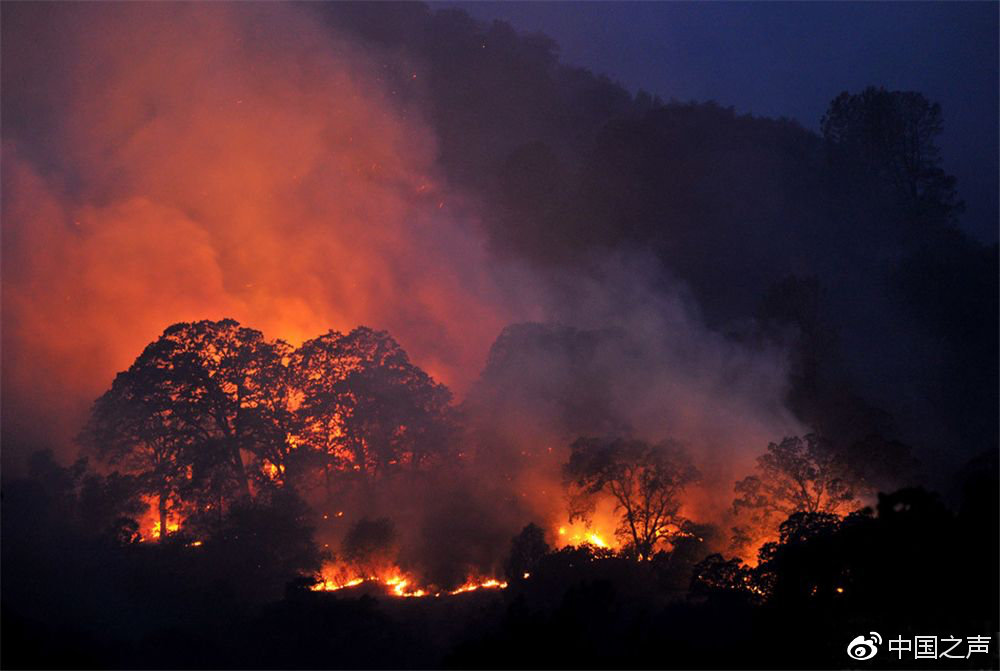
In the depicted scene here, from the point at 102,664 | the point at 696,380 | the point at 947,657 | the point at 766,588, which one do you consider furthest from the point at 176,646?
the point at 696,380

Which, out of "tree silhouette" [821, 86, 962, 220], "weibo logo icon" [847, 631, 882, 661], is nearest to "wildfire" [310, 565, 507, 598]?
"weibo logo icon" [847, 631, 882, 661]

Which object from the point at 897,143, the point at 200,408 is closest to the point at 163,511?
the point at 200,408

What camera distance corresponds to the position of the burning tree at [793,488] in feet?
A: 83.5

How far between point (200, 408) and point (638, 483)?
20610mm

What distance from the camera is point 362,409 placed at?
36.2m

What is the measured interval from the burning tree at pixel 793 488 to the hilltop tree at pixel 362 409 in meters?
15.5

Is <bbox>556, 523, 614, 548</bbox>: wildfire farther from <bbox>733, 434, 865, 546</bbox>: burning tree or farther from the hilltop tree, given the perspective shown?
the hilltop tree

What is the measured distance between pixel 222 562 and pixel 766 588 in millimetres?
18945

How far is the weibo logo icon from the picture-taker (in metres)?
14.5

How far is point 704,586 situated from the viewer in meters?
19.8

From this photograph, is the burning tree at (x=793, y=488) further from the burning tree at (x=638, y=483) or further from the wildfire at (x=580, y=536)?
the wildfire at (x=580, y=536)

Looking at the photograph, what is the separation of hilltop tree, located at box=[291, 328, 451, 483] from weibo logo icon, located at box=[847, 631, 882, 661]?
23673 mm

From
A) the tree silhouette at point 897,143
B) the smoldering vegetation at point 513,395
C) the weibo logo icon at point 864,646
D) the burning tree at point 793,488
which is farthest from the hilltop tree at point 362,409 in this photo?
the tree silhouette at point 897,143

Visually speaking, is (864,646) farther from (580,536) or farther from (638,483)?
(580,536)
